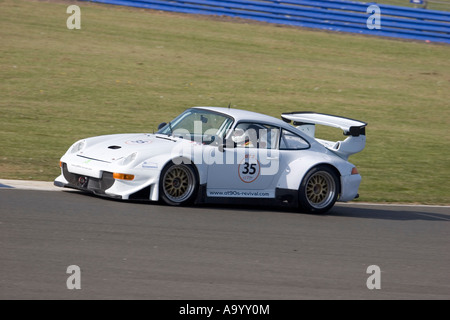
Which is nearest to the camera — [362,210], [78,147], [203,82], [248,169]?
[248,169]

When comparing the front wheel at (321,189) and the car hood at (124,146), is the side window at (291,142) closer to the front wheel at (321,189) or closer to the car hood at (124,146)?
the front wheel at (321,189)

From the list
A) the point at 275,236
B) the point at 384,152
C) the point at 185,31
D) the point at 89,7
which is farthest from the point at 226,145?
the point at 89,7

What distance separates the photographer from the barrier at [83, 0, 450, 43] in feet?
87.5

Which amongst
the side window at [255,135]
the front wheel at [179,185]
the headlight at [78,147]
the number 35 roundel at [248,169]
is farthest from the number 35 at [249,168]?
the headlight at [78,147]

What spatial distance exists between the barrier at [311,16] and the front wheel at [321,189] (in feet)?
58.2

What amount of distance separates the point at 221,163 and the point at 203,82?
10.8m

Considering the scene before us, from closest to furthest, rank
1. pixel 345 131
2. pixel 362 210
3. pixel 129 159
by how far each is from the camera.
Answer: pixel 129 159, pixel 345 131, pixel 362 210

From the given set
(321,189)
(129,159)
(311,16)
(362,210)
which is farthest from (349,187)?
(311,16)

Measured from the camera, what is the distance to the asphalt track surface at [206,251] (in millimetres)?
5832

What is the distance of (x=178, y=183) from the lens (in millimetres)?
8938

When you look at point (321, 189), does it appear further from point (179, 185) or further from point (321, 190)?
point (179, 185)

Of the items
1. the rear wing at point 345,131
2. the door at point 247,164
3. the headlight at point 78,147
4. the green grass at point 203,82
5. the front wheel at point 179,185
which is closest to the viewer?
the front wheel at point 179,185

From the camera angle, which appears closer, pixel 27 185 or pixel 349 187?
pixel 27 185
